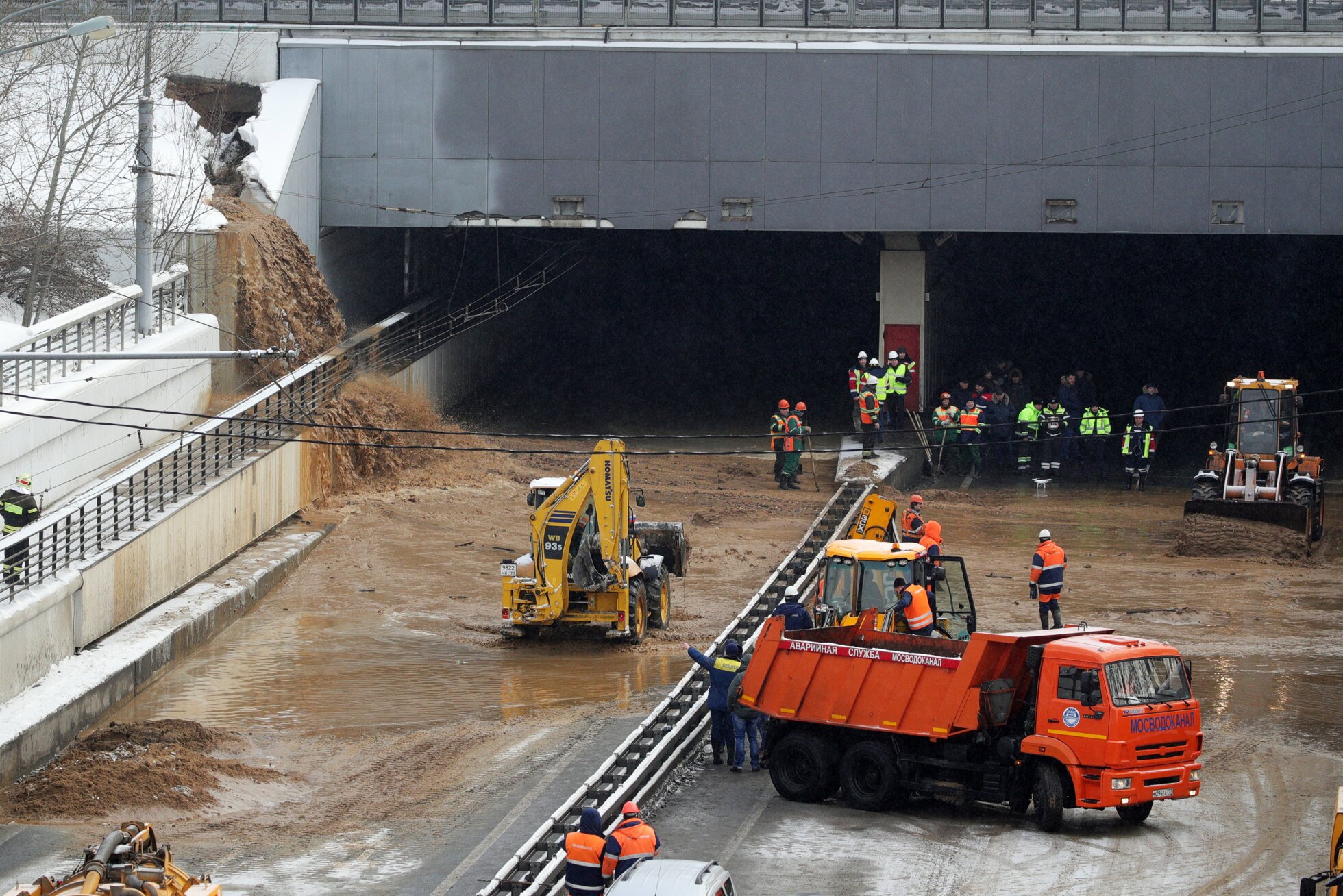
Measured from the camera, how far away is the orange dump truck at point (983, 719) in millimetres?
14500

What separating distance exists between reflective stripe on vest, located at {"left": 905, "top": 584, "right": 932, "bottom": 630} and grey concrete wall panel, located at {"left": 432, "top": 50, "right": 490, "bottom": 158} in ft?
74.3

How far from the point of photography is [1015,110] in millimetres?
37000

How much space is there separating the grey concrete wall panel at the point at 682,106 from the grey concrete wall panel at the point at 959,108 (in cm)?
513

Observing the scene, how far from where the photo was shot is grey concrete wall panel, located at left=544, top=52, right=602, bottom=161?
122ft

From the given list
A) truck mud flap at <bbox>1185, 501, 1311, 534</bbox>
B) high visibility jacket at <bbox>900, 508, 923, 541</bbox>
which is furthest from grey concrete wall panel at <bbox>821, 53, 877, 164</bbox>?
high visibility jacket at <bbox>900, 508, 923, 541</bbox>

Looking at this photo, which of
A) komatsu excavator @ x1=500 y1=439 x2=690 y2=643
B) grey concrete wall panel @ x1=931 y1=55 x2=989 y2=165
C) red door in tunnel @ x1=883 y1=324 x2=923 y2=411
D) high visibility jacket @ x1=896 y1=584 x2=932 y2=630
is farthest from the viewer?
red door in tunnel @ x1=883 y1=324 x2=923 y2=411

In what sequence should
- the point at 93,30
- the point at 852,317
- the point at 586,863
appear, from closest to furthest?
the point at 586,863 → the point at 93,30 → the point at 852,317

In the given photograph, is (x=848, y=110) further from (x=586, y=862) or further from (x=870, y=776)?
(x=586, y=862)

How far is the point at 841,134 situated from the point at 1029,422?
25.5 feet

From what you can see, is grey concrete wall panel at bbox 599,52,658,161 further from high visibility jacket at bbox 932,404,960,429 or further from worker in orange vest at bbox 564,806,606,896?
worker in orange vest at bbox 564,806,606,896

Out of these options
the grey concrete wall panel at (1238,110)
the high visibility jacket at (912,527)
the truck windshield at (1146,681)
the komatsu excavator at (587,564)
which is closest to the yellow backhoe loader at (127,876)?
the truck windshield at (1146,681)

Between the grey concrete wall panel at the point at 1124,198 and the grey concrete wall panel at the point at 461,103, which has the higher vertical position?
the grey concrete wall panel at the point at 461,103

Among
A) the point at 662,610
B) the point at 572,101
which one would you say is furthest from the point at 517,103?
the point at 662,610

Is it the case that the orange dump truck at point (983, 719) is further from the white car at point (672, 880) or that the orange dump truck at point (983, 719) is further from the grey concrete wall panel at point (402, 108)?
the grey concrete wall panel at point (402, 108)
